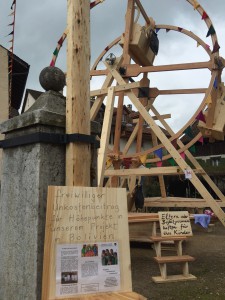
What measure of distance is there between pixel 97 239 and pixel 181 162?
471 centimetres

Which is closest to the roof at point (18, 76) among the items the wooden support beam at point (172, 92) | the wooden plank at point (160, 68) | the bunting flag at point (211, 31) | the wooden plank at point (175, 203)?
the wooden support beam at point (172, 92)

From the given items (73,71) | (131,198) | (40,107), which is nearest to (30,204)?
(40,107)

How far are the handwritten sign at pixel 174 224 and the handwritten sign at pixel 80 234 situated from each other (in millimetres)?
3794

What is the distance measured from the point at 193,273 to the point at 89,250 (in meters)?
4.37

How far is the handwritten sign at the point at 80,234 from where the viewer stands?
1.88 m

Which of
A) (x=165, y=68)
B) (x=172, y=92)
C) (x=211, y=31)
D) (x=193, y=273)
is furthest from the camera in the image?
(x=172, y=92)

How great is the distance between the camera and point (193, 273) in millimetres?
5781

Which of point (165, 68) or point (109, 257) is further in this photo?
point (165, 68)

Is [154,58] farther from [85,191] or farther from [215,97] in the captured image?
[85,191]

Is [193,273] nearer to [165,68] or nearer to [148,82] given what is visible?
[165,68]

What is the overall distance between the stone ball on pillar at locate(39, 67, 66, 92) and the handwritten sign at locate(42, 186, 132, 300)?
96 cm

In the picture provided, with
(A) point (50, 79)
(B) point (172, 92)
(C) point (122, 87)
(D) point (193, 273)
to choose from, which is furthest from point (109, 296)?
(B) point (172, 92)

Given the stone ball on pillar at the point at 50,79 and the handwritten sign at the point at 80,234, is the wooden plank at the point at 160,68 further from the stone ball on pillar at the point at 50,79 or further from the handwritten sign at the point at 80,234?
the handwritten sign at the point at 80,234

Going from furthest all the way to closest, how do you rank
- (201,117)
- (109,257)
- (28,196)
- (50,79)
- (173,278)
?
(201,117) → (173,278) → (50,79) → (28,196) → (109,257)
